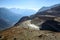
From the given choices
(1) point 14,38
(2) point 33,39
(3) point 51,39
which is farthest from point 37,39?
(1) point 14,38

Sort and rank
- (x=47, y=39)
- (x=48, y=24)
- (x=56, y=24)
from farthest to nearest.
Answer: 1. (x=48, y=24)
2. (x=56, y=24)
3. (x=47, y=39)

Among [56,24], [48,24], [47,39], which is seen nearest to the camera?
[47,39]

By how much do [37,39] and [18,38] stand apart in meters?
5.86

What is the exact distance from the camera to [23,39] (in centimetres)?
3522

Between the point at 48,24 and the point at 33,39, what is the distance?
44.5 m

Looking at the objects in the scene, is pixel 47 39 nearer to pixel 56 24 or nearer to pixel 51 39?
pixel 51 39

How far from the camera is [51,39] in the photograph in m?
34.3

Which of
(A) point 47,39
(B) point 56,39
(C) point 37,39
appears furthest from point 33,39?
(B) point 56,39

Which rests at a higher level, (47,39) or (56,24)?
(47,39)

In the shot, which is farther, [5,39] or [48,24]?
[48,24]

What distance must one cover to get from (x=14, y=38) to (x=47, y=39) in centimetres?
999

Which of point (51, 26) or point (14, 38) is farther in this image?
point (51, 26)

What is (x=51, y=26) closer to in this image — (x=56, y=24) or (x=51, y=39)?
(x=56, y=24)

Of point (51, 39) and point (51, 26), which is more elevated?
point (51, 39)
